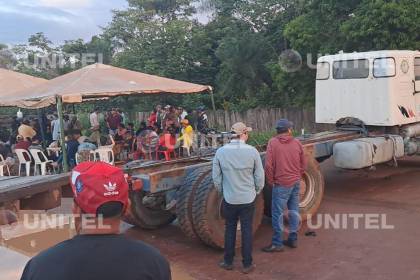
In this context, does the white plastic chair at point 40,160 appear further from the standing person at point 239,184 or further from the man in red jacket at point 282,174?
the standing person at point 239,184

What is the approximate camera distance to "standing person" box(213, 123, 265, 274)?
17.4 feet

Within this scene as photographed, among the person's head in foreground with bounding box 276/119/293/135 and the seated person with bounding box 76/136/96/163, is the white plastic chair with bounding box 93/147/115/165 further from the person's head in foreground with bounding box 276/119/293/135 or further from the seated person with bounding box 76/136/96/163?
the person's head in foreground with bounding box 276/119/293/135

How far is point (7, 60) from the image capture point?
43656mm

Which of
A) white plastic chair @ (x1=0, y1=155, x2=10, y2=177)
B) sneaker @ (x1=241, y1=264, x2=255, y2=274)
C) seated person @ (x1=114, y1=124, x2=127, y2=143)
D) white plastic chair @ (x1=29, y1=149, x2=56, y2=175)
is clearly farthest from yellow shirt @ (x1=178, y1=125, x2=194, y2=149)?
sneaker @ (x1=241, y1=264, x2=255, y2=274)

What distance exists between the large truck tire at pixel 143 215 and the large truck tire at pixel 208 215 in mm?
1366

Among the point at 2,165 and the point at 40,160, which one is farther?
the point at 40,160

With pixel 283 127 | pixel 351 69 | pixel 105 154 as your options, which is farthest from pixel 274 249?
pixel 105 154

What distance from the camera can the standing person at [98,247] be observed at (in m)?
1.78

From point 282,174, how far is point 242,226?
958 mm

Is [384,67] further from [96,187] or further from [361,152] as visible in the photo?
[96,187]

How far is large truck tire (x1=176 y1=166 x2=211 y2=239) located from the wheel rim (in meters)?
1.75

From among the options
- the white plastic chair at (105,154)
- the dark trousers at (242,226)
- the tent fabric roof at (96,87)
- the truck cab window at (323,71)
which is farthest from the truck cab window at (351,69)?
the white plastic chair at (105,154)

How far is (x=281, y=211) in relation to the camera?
6.02m

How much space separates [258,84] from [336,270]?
17.2 metres
